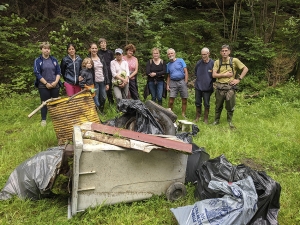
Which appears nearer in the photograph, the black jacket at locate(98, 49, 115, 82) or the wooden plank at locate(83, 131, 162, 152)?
the wooden plank at locate(83, 131, 162, 152)

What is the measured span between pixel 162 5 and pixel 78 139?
27.6ft

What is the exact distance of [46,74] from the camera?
5.57m

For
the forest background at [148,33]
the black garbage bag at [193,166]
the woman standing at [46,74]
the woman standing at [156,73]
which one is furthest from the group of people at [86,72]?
the forest background at [148,33]

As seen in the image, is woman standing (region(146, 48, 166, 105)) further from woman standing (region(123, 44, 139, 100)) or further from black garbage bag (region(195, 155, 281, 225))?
black garbage bag (region(195, 155, 281, 225))

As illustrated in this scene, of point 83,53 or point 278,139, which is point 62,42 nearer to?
point 83,53

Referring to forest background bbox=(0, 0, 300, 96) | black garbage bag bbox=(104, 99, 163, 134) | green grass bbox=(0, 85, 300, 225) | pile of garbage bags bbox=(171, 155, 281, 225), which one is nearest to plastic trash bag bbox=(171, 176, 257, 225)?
pile of garbage bags bbox=(171, 155, 281, 225)

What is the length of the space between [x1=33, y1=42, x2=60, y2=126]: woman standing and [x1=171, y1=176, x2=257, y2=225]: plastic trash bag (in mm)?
3951

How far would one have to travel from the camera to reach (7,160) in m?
4.09

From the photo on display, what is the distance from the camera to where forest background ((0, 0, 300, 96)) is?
881cm

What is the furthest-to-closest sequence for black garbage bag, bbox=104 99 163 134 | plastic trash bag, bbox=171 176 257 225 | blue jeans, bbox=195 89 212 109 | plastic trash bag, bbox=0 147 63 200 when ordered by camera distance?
1. blue jeans, bbox=195 89 212 109
2. black garbage bag, bbox=104 99 163 134
3. plastic trash bag, bbox=0 147 63 200
4. plastic trash bag, bbox=171 176 257 225

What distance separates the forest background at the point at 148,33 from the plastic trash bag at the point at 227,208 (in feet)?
22.9

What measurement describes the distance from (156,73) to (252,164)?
303cm

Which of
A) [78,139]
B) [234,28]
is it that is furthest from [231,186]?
[234,28]

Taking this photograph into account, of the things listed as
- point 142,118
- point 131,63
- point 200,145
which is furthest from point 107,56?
point 200,145
